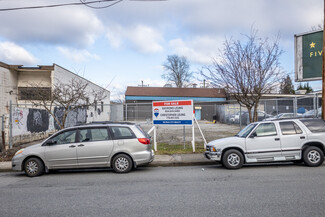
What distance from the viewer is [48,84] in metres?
20.2

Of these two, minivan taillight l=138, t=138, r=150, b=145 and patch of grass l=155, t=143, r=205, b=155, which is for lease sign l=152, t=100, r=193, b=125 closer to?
patch of grass l=155, t=143, r=205, b=155

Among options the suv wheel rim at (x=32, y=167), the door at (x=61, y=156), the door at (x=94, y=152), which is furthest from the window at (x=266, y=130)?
the suv wheel rim at (x=32, y=167)

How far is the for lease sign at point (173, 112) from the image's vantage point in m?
11.7

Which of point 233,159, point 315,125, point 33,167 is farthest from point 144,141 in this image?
point 315,125

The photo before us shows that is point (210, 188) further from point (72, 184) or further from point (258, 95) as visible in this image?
point (258, 95)

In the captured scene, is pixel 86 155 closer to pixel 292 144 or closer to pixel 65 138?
pixel 65 138

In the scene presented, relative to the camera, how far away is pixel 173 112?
1195 centimetres

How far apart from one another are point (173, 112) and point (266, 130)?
437cm

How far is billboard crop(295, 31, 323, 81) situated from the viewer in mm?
12773

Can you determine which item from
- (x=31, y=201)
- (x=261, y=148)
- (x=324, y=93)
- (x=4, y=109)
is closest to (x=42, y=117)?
(x=4, y=109)

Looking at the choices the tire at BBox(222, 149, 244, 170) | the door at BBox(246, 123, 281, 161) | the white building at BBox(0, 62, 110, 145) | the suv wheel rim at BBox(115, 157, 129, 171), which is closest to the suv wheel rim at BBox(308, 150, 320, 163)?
Answer: the door at BBox(246, 123, 281, 161)

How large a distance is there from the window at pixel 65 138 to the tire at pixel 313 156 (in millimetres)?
7319

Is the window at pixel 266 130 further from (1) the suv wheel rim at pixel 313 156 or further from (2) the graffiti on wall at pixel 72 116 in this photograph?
(2) the graffiti on wall at pixel 72 116

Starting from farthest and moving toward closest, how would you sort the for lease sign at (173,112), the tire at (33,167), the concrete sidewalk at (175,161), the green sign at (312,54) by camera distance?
the green sign at (312,54), the for lease sign at (173,112), the concrete sidewalk at (175,161), the tire at (33,167)
